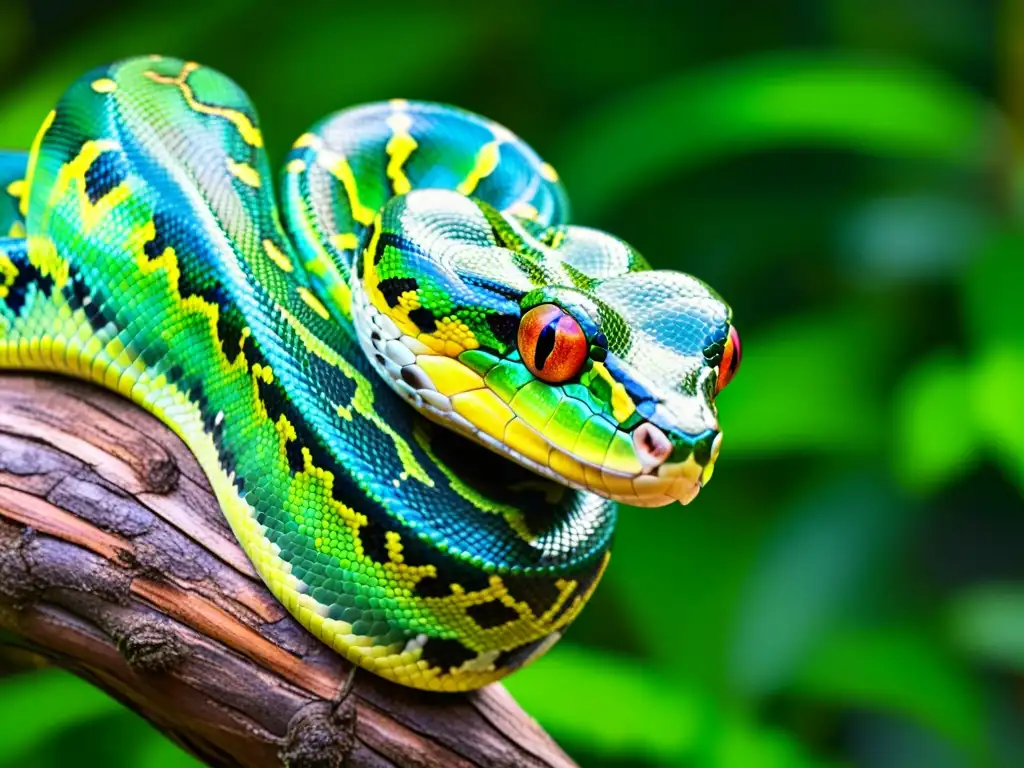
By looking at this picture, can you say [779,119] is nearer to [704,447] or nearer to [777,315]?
[777,315]

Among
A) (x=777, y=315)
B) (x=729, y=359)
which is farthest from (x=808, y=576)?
(x=729, y=359)

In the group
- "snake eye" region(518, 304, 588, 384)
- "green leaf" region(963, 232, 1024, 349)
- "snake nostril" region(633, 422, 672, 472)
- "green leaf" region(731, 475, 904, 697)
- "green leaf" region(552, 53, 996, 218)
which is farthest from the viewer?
"green leaf" region(552, 53, 996, 218)

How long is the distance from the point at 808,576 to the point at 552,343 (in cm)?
246

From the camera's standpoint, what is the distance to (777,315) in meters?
5.41

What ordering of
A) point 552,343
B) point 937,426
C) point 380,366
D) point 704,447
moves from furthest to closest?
point 937,426
point 380,366
point 552,343
point 704,447

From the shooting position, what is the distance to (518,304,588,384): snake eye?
1867 mm

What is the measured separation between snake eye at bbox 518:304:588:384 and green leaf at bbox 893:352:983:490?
189cm

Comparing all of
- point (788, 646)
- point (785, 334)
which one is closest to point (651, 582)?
point (788, 646)

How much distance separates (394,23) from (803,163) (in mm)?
2192

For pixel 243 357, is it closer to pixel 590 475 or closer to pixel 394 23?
pixel 590 475

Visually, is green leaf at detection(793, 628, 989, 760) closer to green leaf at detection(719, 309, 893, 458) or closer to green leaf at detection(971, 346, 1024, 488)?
green leaf at detection(719, 309, 893, 458)

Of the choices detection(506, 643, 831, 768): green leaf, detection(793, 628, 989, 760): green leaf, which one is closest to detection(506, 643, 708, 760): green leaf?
detection(506, 643, 831, 768): green leaf

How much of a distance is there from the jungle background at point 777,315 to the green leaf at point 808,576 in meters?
0.01

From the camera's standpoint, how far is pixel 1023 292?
3.62 metres
